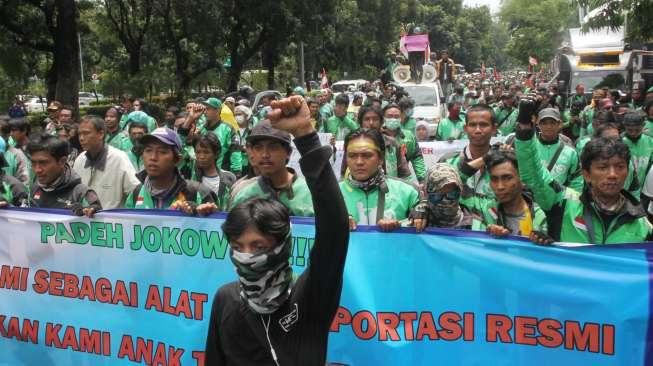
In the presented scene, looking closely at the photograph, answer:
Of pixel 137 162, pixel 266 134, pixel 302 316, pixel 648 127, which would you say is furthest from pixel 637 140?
pixel 302 316

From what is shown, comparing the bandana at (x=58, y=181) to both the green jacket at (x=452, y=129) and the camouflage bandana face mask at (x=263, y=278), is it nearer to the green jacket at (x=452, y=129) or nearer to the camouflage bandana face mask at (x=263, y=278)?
the camouflage bandana face mask at (x=263, y=278)

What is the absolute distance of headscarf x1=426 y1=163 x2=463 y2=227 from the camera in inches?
140

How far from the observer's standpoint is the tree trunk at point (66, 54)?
18031 mm

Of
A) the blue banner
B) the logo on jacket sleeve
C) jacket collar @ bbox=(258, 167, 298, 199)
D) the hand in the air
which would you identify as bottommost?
the blue banner

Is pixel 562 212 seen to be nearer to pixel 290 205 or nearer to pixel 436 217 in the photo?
pixel 436 217

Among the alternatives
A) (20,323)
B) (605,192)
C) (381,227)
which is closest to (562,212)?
(605,192)

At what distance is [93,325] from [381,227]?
162 centimetres

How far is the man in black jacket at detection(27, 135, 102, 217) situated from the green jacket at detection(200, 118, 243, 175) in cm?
277

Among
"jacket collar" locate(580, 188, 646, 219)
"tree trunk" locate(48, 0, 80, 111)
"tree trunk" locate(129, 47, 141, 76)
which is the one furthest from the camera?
"tree trunk" locate(129, 47, 141, 76)

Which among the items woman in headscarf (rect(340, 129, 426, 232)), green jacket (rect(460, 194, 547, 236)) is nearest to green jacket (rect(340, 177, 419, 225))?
woman in headscarf (rect(340, 129, 426, 232))

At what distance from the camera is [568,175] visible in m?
5.47

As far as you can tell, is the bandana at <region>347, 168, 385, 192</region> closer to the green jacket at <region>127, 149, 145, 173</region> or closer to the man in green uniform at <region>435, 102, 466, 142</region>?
the green jacket at <region>127, 149, 145, 173</region>

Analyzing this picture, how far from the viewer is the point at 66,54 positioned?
18.3 m

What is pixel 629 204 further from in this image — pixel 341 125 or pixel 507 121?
pixel 507 121
